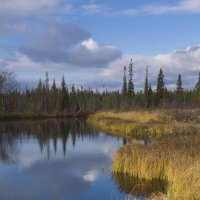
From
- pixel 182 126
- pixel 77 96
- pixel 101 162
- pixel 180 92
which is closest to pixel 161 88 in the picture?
pixel 180 92

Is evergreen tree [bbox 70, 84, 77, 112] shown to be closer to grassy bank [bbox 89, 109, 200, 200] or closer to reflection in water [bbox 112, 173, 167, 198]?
grassy bank [bbox 89, 109, 200, 200]

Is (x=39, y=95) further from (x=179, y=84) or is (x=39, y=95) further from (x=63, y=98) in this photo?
(x=179, y=84)

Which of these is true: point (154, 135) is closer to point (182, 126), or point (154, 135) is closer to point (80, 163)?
point (182, 126)

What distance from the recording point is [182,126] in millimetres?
36156

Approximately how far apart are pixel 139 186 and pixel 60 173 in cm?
604

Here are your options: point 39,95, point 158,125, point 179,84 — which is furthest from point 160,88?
point 158,125

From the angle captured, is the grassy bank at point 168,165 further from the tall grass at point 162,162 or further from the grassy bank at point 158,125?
the grassy bank at point 158,125

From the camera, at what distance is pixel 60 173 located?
2205cm

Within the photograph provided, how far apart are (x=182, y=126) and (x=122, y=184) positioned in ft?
62.9

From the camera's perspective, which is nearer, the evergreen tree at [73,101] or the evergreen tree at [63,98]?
the evergreen tree at [63,98]

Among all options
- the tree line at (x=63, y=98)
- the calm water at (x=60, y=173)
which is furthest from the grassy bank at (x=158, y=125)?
the tree line at (x=63, y=98)

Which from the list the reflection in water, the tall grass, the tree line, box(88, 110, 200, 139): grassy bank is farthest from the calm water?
the tree line

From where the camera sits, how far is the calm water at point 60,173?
57.6ft

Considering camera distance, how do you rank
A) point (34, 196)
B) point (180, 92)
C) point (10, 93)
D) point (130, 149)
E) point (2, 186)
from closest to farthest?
point (34, 196)
point (2, 186)
point (130, 149)
point (10, 93)
point (180, 92)
